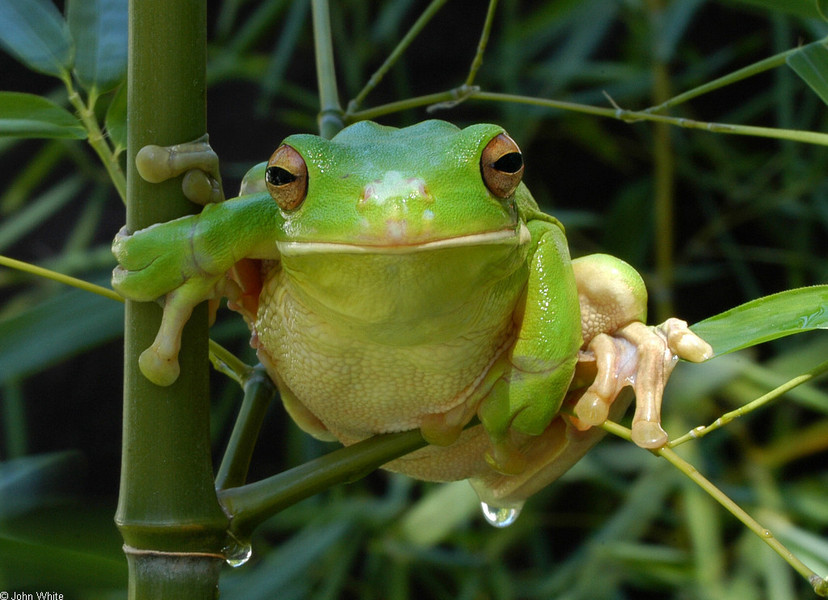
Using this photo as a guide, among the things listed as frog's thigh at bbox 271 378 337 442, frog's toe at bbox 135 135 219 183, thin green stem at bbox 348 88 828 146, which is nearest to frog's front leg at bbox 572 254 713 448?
thin green stem at bbox 348 88 828 146

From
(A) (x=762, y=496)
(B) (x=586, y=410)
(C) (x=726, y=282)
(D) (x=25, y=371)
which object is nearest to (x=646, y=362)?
(B) (x=586, y=410)

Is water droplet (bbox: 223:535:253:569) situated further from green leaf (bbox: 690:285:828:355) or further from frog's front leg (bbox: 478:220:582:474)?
green leaf (bbox: 690:285:828:355)

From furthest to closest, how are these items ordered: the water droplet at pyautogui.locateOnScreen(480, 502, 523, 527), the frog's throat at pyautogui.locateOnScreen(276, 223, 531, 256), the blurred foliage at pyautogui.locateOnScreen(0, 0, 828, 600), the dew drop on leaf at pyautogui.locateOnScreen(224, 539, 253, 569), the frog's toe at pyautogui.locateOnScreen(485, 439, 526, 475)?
the blurred foliage at pyautogui.locateOnScreen(0, 0, 828, 600)
the water droplet at pyautogui.locateOnScreen(480, 502, 523, 527)
the frog's toe at pyautogui.locateOnScreen(485, 439, 526, 475)
the dew drop on leaf at pyautogui.locateOnScreen(224, 539, 253, 569)
the frog's throat at pyautogui.locateOnScreen(276, 223, 531, 256)

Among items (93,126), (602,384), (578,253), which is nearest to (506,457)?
(602,384)

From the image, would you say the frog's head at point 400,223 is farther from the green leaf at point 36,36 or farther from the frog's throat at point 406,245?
the green leaf at point 36,36

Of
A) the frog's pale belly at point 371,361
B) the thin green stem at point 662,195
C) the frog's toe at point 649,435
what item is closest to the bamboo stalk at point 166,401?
the frog's pale belly at point 371,361

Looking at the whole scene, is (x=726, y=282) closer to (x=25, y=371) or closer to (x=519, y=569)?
(x=519, y=569)
